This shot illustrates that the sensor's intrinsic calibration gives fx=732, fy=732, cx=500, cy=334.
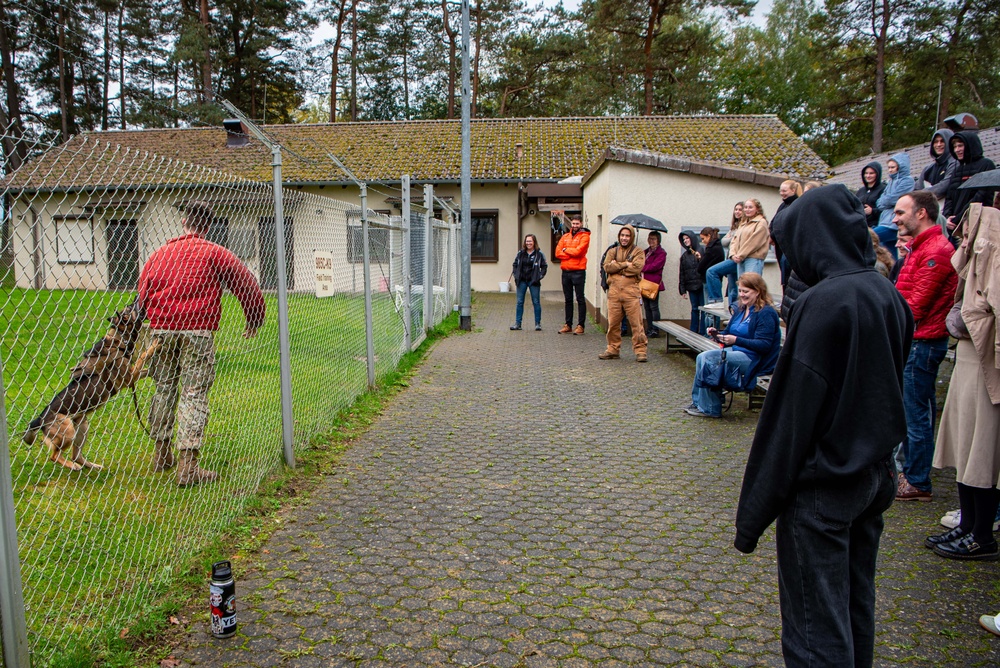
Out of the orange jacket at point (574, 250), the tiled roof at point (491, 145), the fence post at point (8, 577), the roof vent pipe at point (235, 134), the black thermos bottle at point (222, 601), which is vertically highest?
the tiled roof at point (491, 145)

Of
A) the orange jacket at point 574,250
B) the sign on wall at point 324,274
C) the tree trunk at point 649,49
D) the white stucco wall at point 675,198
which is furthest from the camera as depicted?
the tree trunk at point 649,49

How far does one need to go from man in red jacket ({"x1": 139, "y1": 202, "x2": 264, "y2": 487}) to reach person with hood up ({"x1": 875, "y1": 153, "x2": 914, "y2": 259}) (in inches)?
249

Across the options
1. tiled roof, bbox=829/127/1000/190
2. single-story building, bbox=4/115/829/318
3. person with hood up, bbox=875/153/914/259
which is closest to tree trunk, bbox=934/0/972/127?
tiled roof, bbox=829/127/1000/190

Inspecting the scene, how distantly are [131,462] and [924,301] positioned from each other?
5.70 m

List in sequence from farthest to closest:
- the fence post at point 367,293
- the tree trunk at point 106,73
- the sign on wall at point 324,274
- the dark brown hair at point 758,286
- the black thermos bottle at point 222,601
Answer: the tree trunk at point 106,73, the fence post at point 367,293, the dark brown hair at point 758,286, the sign on wall at point 324,274, the black thermos bottle at point 222,601

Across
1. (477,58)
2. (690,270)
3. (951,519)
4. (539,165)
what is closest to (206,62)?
(477,58)

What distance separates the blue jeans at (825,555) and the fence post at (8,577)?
2.58 metres

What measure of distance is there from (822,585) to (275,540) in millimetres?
3034

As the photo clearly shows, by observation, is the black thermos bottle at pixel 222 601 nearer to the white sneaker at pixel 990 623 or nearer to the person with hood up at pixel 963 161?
the white sneaker at pixel 990 623

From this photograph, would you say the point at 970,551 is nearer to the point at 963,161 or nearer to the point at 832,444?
the point at 832,444

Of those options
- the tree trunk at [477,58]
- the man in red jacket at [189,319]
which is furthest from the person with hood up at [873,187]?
the tree trunk at [477,58]

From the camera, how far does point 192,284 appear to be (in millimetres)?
4668

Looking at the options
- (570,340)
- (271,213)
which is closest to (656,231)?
(570,340)

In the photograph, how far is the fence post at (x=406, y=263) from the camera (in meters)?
9.69
